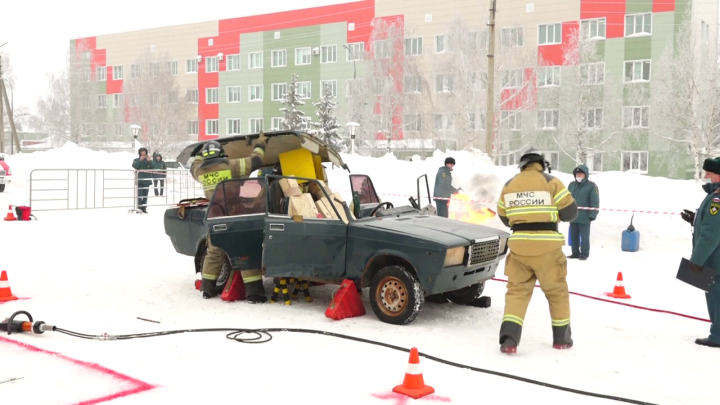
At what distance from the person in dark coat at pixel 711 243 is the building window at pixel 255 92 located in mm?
55504

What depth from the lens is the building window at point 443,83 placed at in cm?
4275

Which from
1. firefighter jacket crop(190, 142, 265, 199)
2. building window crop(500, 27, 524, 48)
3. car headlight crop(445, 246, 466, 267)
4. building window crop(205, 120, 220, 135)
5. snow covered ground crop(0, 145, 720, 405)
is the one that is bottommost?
snow covered ground crop(0, 145, 720, 405)

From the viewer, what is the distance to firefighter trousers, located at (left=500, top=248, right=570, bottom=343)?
6.29 m

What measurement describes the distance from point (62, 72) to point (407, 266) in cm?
6632

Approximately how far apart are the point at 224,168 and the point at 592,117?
36.7m

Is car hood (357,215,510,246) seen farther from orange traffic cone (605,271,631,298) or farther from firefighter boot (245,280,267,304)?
orange traffic cone (605,271,631,298)

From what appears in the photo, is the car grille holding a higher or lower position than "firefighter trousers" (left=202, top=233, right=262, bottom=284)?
higher

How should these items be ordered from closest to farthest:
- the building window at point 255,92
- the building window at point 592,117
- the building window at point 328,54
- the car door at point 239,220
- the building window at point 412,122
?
the car door at point 239,220, the building window at point 592,117, the building window at point 412,122, the building window at point 328,54, the building window at point 255,92

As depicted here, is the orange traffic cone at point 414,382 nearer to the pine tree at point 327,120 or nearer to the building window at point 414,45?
the pine tree at point 327,120

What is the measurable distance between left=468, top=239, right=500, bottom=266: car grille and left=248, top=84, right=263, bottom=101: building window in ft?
178

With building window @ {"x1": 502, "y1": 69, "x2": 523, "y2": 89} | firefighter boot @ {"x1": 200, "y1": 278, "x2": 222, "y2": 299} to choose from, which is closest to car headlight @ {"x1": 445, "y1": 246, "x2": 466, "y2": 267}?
firefighter boot @ {"x1": 200, "y1": 278, "x2": 222, "y2": 299}

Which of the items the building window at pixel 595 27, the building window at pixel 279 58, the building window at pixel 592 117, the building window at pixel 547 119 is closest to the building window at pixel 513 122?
the building window at pixel 547 119

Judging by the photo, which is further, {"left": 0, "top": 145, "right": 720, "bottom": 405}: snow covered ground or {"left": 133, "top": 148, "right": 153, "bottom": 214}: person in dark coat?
{"left": 133, "top": 148, "right": 153, "bottom": 214}: person in dark coat

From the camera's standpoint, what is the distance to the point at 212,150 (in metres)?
8.52
